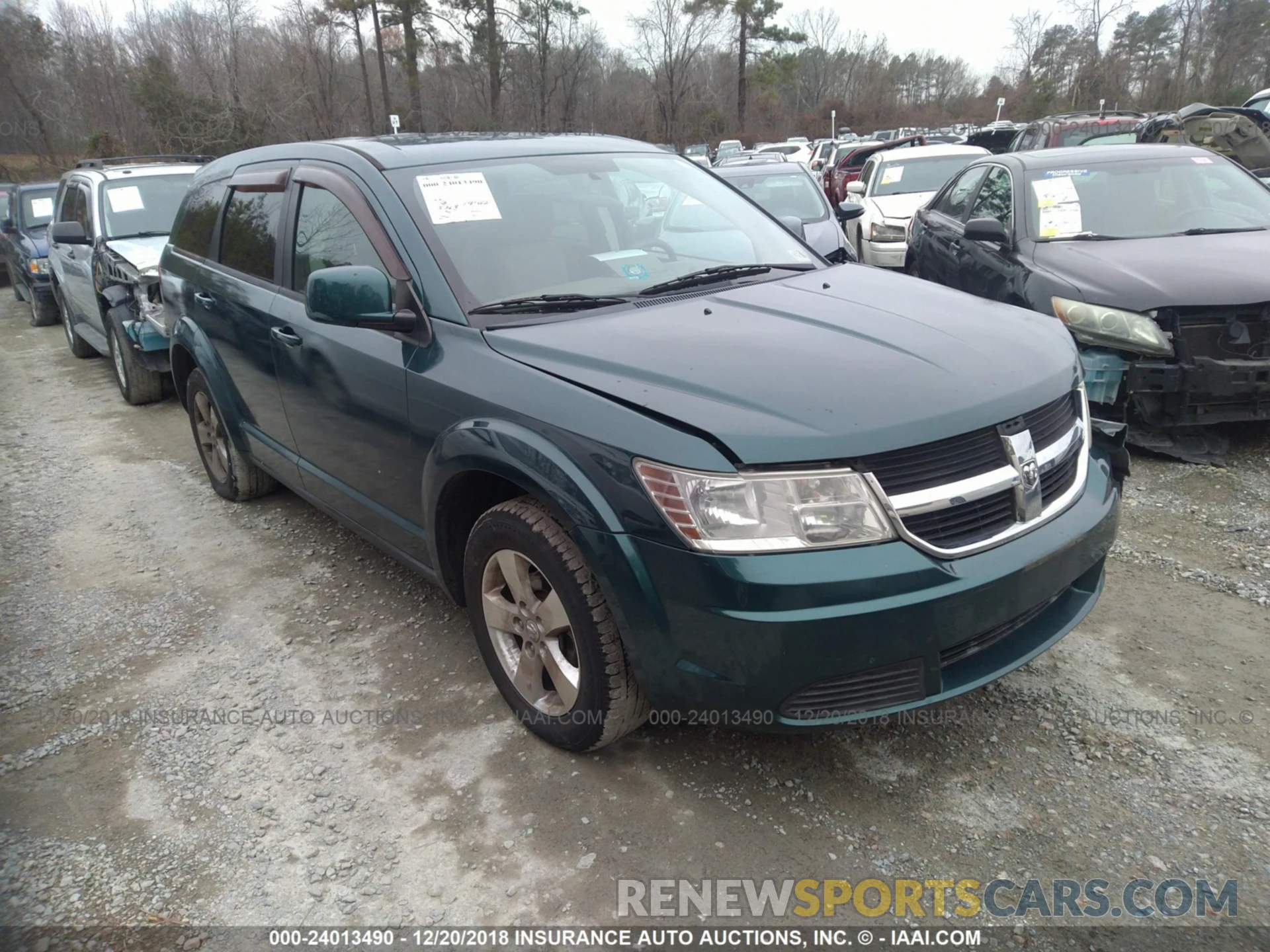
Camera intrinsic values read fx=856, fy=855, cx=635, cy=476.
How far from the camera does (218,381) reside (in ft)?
14.2

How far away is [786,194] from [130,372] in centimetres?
659

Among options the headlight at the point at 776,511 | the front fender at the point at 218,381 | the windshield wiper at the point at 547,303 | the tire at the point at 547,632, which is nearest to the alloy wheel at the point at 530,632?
the tire at the point at 547,632

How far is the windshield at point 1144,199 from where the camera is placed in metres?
5.43

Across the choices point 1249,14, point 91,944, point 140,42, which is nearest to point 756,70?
point 1249,14

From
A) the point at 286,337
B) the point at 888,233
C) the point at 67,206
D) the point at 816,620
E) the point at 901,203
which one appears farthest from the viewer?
the point at 901,203

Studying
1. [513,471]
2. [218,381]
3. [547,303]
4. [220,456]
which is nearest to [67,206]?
[220,456]

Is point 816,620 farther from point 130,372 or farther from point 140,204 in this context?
point 140,204

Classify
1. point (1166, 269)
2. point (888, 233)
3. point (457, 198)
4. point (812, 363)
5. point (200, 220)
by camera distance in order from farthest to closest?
point (888, 233), point (1166, 269), point (200, 220), point (457, 198), point (812, 363)

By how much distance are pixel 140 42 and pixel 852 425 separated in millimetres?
35963

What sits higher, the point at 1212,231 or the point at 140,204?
the point at 140,204

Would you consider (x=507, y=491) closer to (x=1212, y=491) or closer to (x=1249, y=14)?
(x=1212, y=491)

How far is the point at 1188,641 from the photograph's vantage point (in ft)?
10.3

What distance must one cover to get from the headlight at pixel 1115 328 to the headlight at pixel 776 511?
10.8ft

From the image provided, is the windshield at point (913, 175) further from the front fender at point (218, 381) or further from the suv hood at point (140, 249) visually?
the front fender at point (218, 381)
